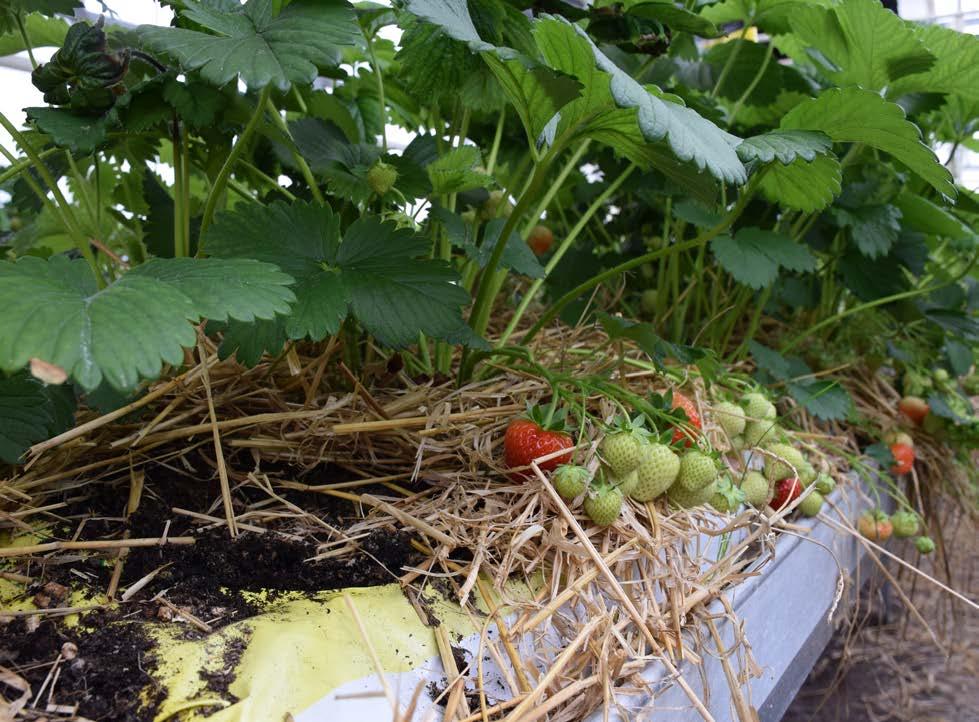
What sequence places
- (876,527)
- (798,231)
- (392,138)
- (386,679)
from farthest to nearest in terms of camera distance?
(392,138) → (798,231) → (876,527) → (386,679)

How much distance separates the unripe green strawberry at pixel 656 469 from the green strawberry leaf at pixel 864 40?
0.59 m

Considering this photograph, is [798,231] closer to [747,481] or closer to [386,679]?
[747,481]

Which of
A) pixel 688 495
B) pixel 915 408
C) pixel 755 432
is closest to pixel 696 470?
pixel 688 495

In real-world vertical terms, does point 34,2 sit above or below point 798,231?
above

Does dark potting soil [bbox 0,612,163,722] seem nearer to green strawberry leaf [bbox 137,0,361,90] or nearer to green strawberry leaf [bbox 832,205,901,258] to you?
green strawberry leaf [bbox 137,0,361,90]

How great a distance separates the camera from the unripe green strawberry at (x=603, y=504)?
635 millimetres

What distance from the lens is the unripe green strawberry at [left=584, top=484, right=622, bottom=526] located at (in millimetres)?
635

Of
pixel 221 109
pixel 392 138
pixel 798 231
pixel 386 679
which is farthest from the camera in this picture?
pixel 392 138

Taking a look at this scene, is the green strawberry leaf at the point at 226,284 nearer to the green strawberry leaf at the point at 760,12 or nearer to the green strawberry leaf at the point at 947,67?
the green strawberry leaf at the point at 760,12

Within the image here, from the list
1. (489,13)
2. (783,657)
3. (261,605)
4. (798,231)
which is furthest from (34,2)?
(798,231)

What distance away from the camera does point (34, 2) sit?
2.12ft

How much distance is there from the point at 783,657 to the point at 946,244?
111 cm

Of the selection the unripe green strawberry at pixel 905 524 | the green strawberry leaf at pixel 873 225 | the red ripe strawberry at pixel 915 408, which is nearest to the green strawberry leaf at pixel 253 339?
the green strawberry leaf at pixel 873 225

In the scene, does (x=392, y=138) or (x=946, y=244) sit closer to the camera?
(x=946, y=244)
